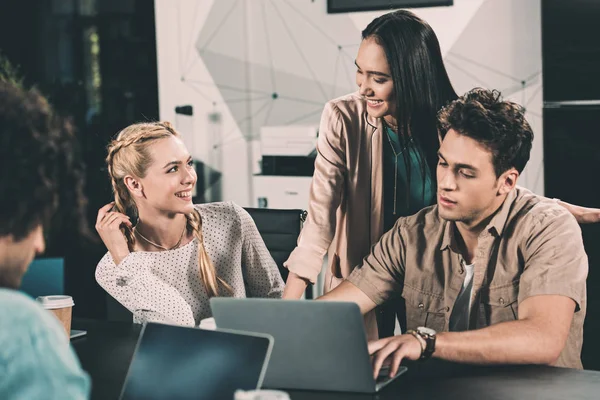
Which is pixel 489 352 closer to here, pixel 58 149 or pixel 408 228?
pixel 408 228

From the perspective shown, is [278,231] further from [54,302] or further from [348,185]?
[54,302]

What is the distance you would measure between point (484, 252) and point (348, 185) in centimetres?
63

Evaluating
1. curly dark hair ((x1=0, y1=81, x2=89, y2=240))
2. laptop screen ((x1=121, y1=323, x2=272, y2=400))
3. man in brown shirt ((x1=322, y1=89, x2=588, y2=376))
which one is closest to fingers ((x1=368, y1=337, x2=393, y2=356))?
man in brown shirt ((x1=322, y1=89, x2=588, y2=376))

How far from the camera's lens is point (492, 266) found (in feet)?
6.68

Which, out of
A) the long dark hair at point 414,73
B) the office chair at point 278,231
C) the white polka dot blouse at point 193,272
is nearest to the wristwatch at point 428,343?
the white polka dot blouse at point 193,272

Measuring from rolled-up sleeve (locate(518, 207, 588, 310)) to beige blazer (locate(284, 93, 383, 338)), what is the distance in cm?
65

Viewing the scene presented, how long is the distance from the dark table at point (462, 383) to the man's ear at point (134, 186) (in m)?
0.69

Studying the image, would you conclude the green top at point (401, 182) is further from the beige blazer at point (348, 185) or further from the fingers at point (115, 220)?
the fingers at point (115, 220)

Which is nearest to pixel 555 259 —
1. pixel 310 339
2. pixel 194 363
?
pixel 310 339

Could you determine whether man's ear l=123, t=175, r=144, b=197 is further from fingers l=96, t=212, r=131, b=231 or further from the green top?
the green top

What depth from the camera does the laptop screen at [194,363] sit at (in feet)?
4.32

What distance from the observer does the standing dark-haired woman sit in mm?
2350

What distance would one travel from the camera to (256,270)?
8.23ft

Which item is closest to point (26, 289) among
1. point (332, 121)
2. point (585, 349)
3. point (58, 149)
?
point (332, 121)
